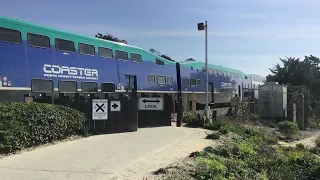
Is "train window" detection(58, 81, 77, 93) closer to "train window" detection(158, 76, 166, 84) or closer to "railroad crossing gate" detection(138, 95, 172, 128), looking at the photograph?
"railroad crossing gate" detection(138, 95, 172, 128)

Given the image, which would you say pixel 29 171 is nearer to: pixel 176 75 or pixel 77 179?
pixel 77 179

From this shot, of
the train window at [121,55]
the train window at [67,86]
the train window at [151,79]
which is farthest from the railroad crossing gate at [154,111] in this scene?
the train window at [151,79]

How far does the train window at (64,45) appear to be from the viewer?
1718 centimetres

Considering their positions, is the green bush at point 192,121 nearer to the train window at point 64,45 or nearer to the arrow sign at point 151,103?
the arrow sign at point 151,103

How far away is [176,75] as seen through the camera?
95.2 ft

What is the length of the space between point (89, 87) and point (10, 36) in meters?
5.09

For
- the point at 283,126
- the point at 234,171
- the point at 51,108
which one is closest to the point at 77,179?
the point at 234,171

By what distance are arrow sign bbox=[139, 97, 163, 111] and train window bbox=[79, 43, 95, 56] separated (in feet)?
11.4

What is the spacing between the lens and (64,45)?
17516mm

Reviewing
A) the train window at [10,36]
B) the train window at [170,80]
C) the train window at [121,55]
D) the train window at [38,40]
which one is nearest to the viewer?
the train window at [10,36]

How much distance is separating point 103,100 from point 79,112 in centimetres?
146

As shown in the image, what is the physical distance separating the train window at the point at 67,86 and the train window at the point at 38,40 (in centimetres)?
176

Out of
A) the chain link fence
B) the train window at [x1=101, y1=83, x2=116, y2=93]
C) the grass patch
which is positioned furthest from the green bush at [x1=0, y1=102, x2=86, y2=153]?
the chain link fence

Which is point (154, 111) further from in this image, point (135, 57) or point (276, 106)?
point (276, 106)
